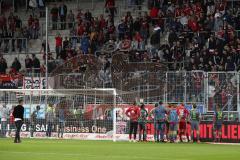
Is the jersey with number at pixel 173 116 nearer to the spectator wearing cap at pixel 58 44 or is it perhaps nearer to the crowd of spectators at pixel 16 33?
the spectator wearing cap at pixel 58 44

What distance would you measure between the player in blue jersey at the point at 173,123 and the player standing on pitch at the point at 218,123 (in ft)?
6.43

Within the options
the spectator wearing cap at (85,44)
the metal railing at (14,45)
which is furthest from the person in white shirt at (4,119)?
the metal railing at (14,45)

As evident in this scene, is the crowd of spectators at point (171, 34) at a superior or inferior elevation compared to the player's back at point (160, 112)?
superior

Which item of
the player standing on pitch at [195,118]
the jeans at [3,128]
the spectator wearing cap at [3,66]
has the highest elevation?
the spectator wearing cap at [3,66]

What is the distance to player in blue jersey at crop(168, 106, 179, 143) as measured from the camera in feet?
129

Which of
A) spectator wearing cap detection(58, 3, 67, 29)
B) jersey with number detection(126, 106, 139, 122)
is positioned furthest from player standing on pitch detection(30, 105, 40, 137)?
spectator wearing cap detection(58, 3, 67, 29)

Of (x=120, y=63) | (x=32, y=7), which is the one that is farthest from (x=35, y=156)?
(x=32, y=7)

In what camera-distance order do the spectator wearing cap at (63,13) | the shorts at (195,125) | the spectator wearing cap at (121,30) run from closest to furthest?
the shorts at (195,125) → the spectator wearing cap at (121,30) → the spectator wearing cap at (63,13)

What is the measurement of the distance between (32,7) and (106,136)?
56.5ft

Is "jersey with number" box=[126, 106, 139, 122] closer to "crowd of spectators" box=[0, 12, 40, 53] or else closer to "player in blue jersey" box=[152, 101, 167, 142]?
"player in blue jersey" box=[152, 101, 167, 142]

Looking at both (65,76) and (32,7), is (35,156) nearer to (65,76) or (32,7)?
(65,76)

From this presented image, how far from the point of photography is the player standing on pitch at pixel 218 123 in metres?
38.3

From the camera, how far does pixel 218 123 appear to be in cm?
3884

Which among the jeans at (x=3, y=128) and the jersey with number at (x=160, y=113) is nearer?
the jersey with number at (x=160, y=113)
